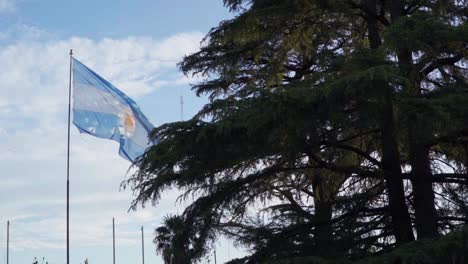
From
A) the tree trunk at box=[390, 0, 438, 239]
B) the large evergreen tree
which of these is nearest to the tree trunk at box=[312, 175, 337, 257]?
the large evergreen tree

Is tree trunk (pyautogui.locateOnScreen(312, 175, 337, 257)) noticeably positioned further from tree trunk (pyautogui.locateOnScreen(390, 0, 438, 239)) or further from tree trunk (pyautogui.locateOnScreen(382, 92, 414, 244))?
tree trunk (pyautogui.locateOnScreen(390, 0, 438, 239))

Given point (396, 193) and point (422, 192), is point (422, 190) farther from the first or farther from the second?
point (396, 193)

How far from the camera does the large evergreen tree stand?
9.18 m

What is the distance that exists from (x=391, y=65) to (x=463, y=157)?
4718mm

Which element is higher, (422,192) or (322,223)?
(422,192)

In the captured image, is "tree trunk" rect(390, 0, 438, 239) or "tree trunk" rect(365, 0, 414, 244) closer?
"tree trunk" rect(390, 0, 438, 239)

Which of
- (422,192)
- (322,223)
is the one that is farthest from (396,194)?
(322,223)

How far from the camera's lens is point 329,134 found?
36.8 ft

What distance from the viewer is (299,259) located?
9305mm

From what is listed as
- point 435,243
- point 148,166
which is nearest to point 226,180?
point 148,166

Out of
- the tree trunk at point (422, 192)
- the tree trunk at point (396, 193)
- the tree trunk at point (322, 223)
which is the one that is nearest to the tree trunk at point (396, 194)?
the tree trunk at point (396, 193)

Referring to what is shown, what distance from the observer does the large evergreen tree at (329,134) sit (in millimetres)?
9180

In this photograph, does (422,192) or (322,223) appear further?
(322,223)

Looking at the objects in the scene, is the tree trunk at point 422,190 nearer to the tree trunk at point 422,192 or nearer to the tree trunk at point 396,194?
the tree trunk at point 422,192
